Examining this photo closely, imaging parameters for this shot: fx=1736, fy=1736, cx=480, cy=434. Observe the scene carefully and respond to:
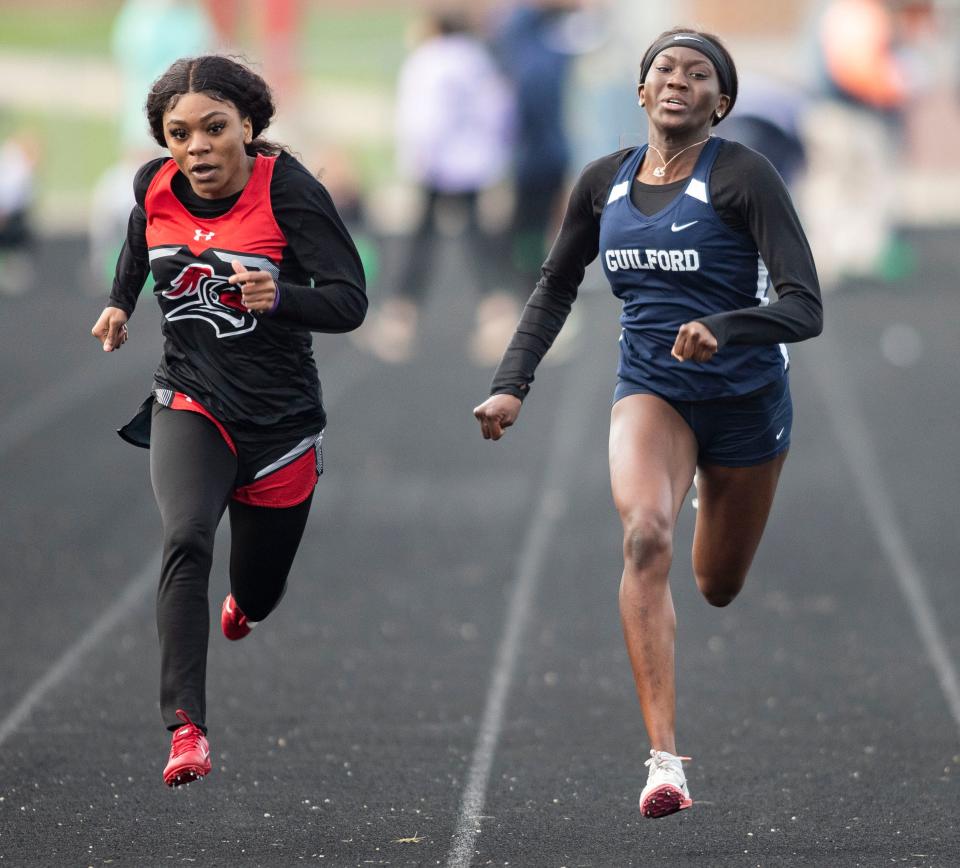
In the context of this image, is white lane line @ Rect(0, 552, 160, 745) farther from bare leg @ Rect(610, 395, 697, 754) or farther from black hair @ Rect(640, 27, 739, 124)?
black hair @ Rect(640, 27, 739, 124)

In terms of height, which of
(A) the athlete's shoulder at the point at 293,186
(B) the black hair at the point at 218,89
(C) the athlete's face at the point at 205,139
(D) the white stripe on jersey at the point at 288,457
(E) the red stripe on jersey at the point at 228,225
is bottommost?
(D) the white stripe on jersey at the point at 288,457

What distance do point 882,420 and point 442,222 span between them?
11.9 feet

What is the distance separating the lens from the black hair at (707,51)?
173 inches

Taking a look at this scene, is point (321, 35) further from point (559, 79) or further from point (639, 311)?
point (639, 311)

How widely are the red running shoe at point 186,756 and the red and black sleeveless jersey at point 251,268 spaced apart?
797 mm

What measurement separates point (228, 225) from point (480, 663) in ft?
8.87

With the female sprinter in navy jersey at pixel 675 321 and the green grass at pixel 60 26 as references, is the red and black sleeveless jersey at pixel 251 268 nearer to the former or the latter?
the female sprinter in navy jersey at pixel 675 321

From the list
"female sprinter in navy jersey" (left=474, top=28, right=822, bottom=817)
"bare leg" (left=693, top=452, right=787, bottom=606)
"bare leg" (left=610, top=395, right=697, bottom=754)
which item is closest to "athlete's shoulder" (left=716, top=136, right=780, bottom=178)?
"female sprinter in navy jersey" (left=474, top=28, right=822, bottom=817)

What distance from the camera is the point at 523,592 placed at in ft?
25.1

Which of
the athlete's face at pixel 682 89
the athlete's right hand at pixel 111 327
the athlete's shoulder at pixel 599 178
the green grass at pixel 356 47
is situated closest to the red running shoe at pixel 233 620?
the athlete's right hand at pixel 111 327

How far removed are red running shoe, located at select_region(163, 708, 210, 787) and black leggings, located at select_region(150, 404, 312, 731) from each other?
0.02m

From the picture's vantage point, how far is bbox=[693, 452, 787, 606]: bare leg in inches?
185

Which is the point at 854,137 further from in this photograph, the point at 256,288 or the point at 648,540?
the point at 256,288

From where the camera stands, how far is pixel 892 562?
8094mm
